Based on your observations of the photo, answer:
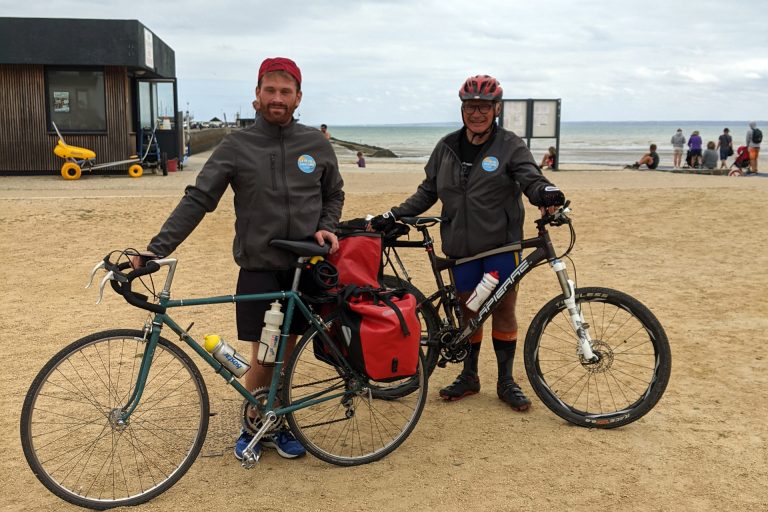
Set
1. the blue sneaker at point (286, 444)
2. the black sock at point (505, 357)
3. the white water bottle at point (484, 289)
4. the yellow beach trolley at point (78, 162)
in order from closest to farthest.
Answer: the blue sneaker at point (286, 444) → the white water bottle at point (484, 289) → the black sock at point (505, 357) → the yellow beach trolley at point (78, 162)

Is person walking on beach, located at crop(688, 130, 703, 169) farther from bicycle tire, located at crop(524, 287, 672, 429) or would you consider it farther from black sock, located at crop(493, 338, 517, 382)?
black sock, located at crop(493, 338, 517, 382)

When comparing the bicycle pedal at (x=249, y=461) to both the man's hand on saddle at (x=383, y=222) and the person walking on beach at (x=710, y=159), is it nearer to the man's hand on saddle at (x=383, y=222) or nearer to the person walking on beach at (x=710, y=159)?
the man's hand on saddle at (x=383, y=222)

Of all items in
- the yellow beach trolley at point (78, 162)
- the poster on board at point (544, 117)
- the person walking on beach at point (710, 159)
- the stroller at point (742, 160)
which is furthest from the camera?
the person walking on beach at point (710, 159)

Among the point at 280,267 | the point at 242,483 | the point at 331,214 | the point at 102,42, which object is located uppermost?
the point at 102,42

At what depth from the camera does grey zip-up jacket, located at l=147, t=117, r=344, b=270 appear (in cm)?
345

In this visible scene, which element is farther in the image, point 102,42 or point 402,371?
point 102,42

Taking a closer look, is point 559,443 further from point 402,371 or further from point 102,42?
point 102,42

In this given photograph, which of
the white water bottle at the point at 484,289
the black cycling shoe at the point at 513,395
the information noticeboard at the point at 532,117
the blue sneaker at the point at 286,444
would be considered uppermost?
the information noticeboard at the point at 532,117

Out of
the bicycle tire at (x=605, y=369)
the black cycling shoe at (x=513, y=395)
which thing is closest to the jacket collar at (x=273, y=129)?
the bicycle tire at (x=605, y=369)

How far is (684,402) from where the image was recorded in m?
4.45

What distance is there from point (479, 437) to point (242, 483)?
1.28 m

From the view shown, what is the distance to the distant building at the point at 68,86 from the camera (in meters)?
17.2

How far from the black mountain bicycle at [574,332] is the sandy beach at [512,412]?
0.17 metres

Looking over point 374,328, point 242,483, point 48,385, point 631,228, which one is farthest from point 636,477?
point 631,228
